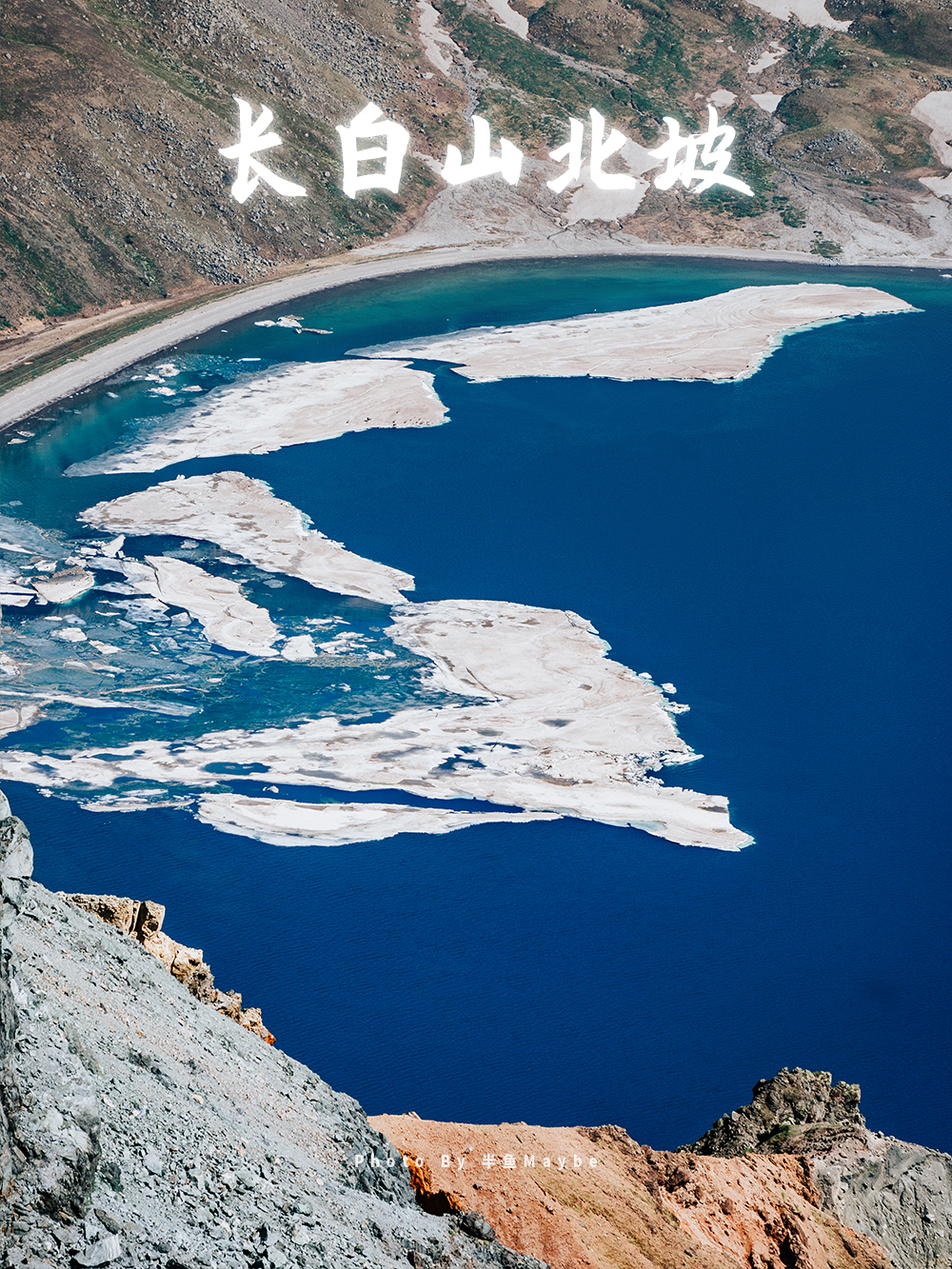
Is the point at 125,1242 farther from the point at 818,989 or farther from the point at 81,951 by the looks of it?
the point at 818,989

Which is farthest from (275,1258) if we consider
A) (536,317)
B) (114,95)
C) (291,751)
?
(114,95)

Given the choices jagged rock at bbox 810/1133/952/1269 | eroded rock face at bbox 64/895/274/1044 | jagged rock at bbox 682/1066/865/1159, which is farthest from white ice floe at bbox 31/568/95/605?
jagged rock at bbox 810/1133/952/1269

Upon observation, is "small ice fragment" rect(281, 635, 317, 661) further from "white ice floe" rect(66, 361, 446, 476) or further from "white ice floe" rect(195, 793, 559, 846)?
"white ice floe" rect(66, 361, 446, 476)

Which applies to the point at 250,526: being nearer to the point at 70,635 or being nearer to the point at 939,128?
the point at 70,635

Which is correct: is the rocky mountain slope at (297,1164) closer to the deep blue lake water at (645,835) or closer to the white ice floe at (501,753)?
the deep blue lake water at (645,835)

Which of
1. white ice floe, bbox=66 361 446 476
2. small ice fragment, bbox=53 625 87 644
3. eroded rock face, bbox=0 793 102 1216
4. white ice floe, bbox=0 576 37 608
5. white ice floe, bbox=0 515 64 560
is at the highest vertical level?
white ice floe, bbox=66 361 446 476

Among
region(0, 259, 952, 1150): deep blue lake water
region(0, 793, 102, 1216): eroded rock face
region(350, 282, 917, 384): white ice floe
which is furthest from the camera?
region(350, 282, 917, 384): white ice floe
